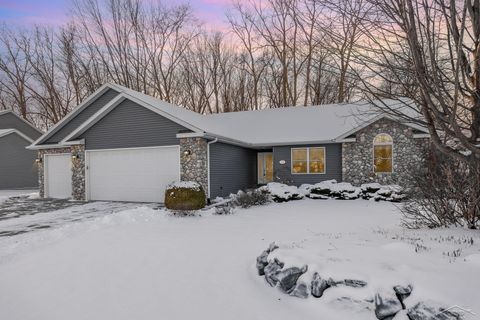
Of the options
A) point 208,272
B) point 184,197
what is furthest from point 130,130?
point 208,272

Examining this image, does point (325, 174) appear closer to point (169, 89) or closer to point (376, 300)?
point (376, 300)

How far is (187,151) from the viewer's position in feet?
42.2

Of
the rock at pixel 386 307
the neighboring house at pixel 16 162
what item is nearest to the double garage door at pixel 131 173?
the rock at pixel 386 307

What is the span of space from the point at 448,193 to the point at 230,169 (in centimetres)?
1031

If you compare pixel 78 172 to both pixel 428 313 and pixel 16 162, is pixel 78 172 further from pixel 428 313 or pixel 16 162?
pixel 428 313

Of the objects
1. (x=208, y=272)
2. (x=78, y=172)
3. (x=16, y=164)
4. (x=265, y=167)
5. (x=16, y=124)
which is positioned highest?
(x=16, y=124)

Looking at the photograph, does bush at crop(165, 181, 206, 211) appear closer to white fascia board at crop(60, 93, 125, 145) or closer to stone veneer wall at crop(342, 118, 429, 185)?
white fascia board at crop(60, 93, 125, 145)

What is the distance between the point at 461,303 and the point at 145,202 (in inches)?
489

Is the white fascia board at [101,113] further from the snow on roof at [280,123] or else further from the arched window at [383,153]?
the arched window at [383,153]

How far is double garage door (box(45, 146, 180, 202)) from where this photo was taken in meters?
13.6

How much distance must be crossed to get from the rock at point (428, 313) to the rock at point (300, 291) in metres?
1.13

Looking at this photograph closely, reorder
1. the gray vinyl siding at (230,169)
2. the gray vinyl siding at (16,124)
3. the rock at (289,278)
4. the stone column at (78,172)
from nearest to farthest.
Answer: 1. the rock at (289,278)
2. the gray vinyl siding at (230,169)
3. the stone column at (78,172)
4. the gray vinyl siding at (16,124)

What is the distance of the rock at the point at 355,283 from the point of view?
11.4 ft

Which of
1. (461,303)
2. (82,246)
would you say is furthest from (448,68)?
(82,246)
